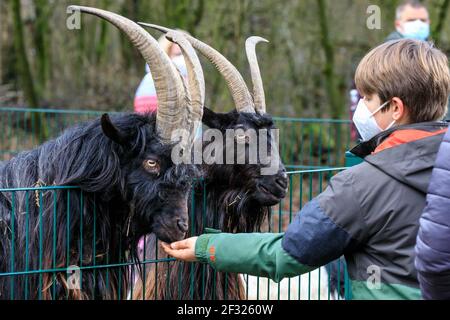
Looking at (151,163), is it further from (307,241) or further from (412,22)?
(412,22)

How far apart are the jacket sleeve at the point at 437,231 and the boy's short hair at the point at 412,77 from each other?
35cm

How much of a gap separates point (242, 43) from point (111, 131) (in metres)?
9.31

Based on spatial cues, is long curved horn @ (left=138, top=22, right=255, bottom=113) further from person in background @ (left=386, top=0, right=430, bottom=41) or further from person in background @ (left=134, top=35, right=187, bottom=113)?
person in background @ (left=386, top=0, right=430, bottom=41)

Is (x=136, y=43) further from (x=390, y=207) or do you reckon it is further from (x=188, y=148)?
(x=390, y=207)

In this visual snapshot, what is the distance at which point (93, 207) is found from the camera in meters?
4.40

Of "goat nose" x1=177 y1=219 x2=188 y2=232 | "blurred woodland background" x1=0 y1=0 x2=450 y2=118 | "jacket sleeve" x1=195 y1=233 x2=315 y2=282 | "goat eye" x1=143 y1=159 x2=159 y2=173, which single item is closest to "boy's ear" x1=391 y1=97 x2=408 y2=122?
"jacket sleeve" x1=195 y1=233 x2=315 y2=282

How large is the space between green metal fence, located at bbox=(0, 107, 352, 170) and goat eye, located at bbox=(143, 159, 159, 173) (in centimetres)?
305

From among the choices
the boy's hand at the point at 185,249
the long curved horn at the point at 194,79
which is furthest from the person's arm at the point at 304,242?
the long curved horn at the point at 194,79

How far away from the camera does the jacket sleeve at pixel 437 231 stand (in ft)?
8.80

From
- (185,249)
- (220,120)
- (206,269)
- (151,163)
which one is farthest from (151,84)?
(185,249)

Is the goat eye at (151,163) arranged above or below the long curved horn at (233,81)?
below

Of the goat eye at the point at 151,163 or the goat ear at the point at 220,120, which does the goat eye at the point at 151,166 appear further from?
the goat ear at the point at 220,120

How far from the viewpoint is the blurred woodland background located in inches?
532
